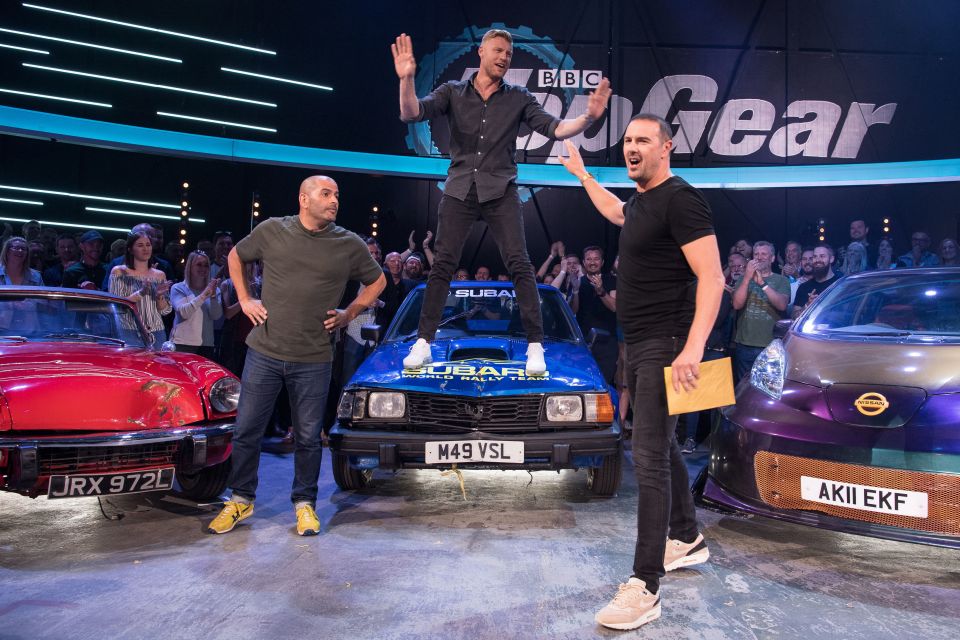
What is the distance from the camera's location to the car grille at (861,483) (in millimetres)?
2814

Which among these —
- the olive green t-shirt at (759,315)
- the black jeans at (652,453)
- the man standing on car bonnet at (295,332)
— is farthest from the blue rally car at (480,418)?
the olive green t-shirt at (759,315)

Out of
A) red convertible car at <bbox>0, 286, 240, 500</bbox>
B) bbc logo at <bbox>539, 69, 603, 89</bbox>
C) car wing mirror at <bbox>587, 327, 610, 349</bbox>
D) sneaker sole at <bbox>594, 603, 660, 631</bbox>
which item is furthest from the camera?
bbc logo at <bbox>539, 69, 603, 89</bbox>

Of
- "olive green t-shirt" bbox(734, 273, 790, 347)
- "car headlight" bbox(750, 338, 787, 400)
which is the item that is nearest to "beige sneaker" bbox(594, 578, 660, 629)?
"car headlight" bbox(750, 338, 787, 400)

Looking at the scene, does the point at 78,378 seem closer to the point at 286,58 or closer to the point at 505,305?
the point at 505,305

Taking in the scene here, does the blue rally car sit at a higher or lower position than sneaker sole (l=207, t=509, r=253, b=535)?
higher

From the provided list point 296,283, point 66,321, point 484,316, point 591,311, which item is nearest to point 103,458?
point 296,283

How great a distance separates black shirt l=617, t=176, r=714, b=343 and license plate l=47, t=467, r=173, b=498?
2.59 m

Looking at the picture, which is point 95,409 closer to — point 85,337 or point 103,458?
point 103,458

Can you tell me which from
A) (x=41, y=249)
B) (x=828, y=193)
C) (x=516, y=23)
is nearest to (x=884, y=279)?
(x=41, y=249)

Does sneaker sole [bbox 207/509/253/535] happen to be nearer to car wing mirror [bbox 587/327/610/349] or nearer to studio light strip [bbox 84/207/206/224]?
car wing mirror [bbox 587/327/610/349]

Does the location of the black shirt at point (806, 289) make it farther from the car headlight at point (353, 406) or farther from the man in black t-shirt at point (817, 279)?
the car headlight at point (353, 406)

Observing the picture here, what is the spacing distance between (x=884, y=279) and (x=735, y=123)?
355 inches

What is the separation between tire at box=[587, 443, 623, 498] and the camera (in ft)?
14.1

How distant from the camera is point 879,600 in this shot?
2791 mm
